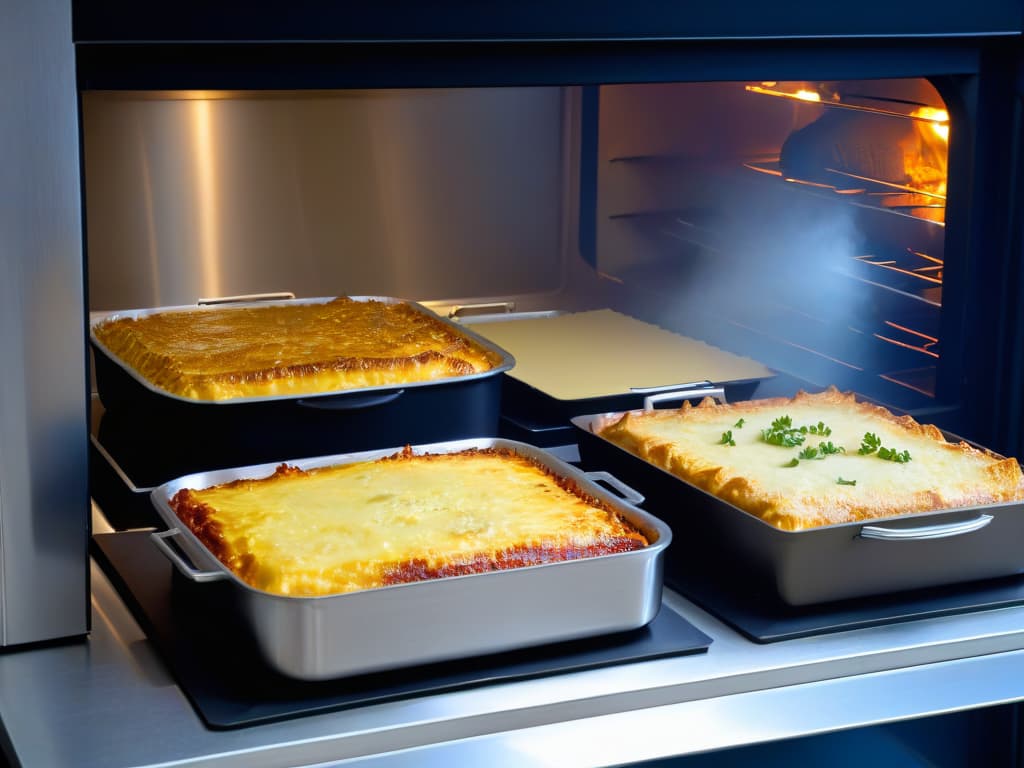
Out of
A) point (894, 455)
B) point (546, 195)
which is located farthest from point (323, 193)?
point (894, 455)

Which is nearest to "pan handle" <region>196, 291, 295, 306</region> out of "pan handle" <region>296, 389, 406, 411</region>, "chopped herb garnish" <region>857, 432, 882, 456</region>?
"pan handle" <region>296, 389, 406, 411</region>

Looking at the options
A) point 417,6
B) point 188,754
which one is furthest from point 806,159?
point 188,754

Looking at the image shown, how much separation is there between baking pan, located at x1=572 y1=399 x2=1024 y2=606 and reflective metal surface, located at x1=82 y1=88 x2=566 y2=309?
0.82 meters

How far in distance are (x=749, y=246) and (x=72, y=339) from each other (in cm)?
111

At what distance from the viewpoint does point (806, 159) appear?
74.5 inches

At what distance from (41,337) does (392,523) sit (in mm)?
334

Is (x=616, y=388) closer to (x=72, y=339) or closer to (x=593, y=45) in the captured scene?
(x=593, y=45)

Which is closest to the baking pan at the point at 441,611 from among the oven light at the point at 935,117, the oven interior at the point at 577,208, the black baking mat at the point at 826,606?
the black baking mat at the point at 826,606

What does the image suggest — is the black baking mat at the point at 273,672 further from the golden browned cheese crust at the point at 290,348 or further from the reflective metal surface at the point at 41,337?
the golden browned cheese crust at the point at 290,348

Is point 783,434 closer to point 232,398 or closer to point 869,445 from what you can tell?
point 869,445

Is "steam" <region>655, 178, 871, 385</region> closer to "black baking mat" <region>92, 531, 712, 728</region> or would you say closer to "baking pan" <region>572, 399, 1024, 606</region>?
"baking pan" <region>572, 399, 1024, 606</region>

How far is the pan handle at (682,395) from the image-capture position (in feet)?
5.16

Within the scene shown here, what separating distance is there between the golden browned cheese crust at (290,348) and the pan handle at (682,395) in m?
0.18

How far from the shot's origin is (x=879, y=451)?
54.7 inches
